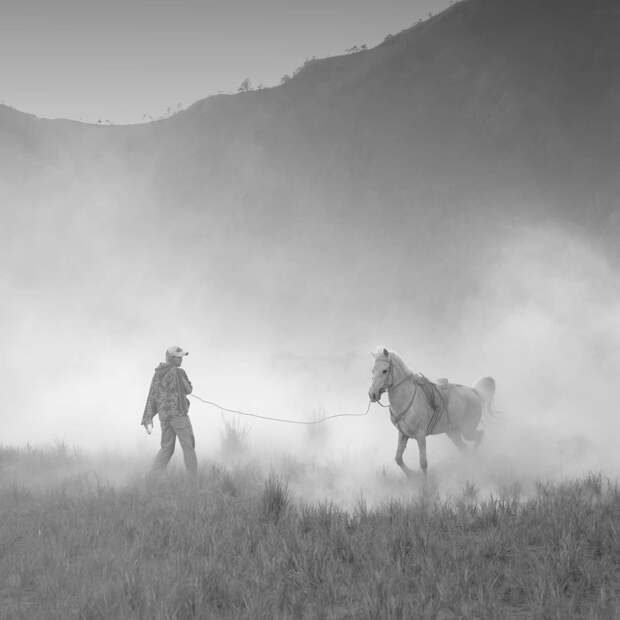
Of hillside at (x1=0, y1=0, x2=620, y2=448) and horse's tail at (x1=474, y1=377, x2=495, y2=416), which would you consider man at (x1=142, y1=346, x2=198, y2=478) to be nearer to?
horse's tail at (x1=474, y1=377, x2=495, y2=416)

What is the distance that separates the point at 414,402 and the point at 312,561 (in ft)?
14.9

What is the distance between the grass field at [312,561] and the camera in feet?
14.1

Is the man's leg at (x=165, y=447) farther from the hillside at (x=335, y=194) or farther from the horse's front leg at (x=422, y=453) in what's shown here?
the hillside at (x=335, y=194)

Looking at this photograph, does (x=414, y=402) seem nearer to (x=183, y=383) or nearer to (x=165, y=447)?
(x=183, y=383)

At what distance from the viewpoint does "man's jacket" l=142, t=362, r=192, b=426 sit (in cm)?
1009

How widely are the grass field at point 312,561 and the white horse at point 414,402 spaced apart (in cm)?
238

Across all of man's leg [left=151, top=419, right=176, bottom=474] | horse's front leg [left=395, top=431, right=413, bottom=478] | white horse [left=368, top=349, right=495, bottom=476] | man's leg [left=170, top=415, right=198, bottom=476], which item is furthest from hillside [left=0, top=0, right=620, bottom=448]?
horse's front leg [left=395, top=431, right=413, bottom=478]

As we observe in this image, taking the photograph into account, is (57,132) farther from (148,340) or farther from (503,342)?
(503,342)

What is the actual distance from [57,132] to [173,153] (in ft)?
38.1

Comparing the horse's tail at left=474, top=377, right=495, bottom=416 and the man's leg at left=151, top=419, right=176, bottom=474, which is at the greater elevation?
the horse's tail at left=474, top=377, right=495, bottom=416

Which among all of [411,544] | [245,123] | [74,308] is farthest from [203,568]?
[245,123]

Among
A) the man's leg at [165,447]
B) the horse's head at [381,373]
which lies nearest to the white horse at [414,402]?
the horse's head at [381,373]

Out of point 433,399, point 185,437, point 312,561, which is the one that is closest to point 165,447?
point 185,437

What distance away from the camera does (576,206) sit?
30.1 metres
